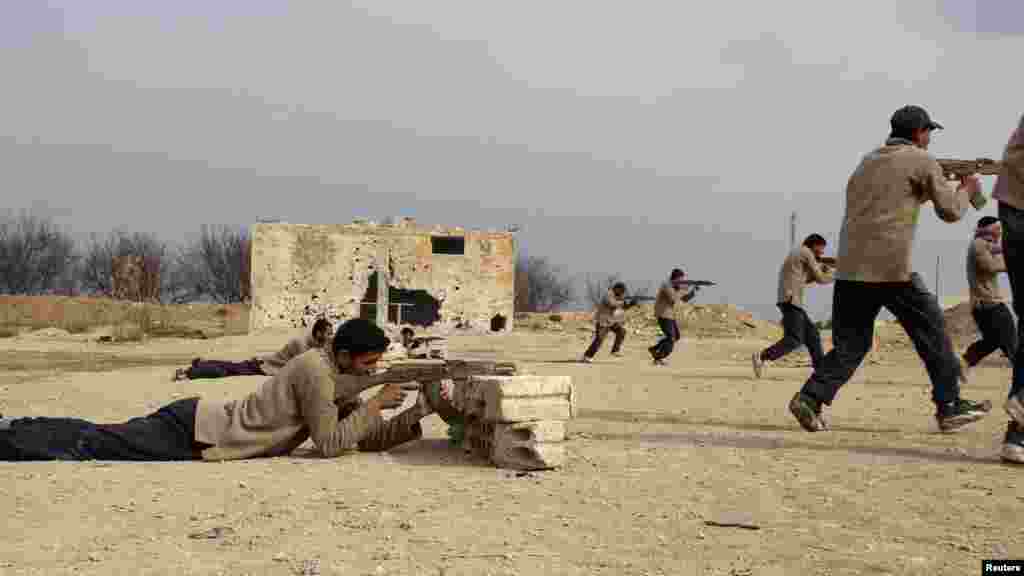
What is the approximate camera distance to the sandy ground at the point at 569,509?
3.32 meters

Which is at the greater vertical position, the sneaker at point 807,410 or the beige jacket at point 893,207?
the beige jacket at point 893,207

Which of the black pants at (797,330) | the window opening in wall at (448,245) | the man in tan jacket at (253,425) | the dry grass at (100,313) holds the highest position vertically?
the window opening in wall at (448,245)

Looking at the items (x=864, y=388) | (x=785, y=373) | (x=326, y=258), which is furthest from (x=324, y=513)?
(x=326, y=258)

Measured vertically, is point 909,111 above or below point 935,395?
above

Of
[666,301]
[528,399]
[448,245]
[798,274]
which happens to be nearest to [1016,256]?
[528,399]

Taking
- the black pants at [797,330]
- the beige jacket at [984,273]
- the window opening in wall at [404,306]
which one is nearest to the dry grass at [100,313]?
the window opening in wall at [404,306]

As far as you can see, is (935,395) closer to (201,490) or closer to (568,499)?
(568,499)

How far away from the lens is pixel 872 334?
19.5ft

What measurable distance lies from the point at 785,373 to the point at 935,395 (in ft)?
27.5

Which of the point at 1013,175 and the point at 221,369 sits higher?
the point at 1013,175

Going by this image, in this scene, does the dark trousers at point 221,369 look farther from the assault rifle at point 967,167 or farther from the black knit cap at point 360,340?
the assault rifle at point 967,167

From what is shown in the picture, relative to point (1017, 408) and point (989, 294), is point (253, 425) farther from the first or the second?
point (989, 294)

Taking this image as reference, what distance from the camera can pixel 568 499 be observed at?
169 inches

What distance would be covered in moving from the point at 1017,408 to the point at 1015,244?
87cm
